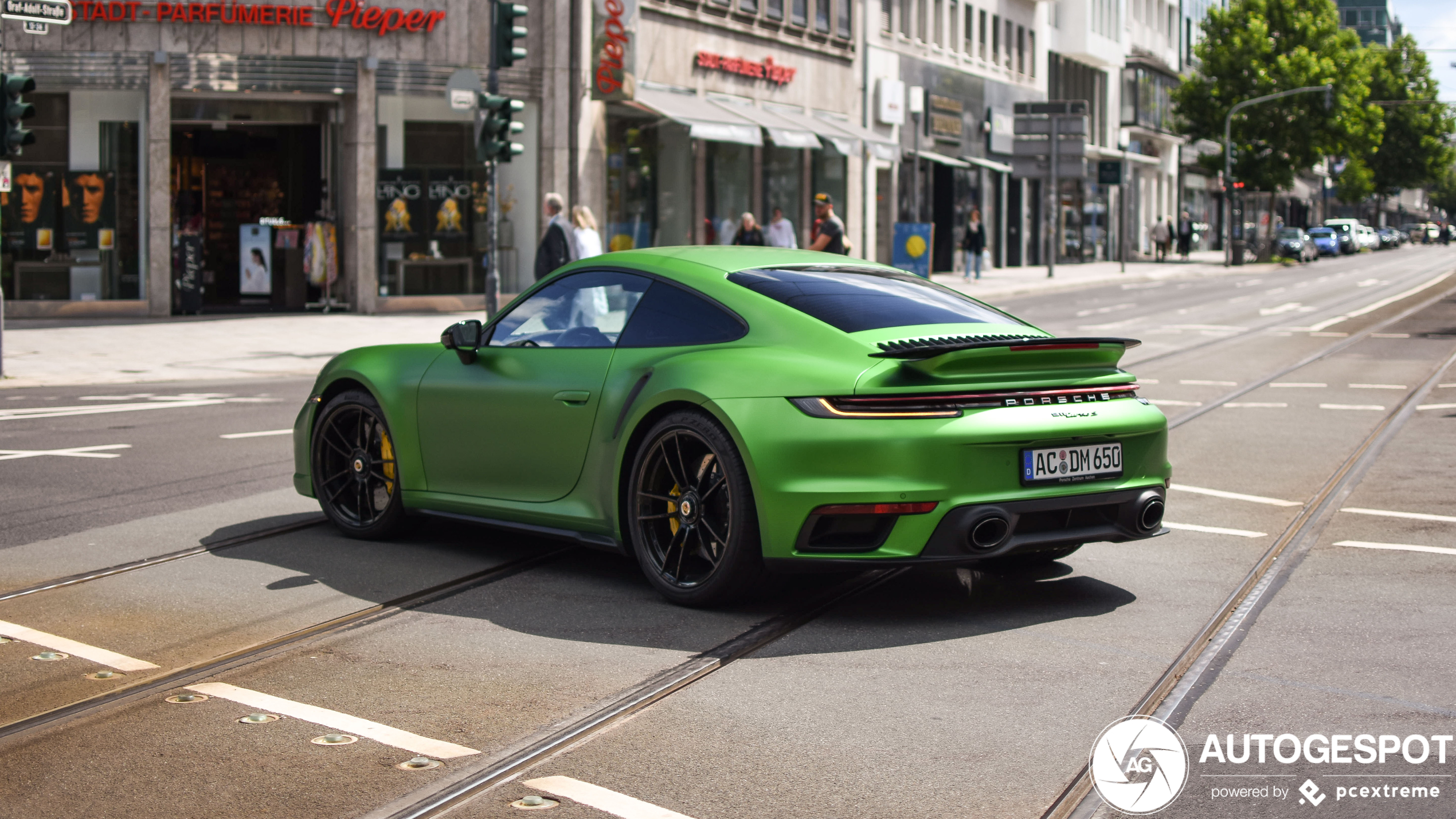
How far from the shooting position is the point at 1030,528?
5.95m

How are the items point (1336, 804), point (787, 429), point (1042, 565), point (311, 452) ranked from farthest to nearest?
point (311, 452) → point (1042, 565) → point (787, 429) → point (1336, 804)

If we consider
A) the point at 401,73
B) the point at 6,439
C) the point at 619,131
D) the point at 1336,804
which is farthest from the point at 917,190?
the point at 1336,804

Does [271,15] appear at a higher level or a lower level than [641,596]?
higher

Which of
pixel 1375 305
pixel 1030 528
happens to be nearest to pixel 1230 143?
pixel 1375 305

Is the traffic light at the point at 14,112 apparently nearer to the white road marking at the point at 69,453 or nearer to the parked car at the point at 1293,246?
the white road marking at the point at 69,453

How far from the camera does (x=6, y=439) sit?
11805 mm

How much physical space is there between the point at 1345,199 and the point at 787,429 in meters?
120

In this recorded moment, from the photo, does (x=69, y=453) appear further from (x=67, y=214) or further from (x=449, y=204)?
(x=449, y=204)

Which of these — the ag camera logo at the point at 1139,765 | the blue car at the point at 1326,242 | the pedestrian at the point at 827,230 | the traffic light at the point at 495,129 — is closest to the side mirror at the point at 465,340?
the ag camera logo at the point at 1139,765

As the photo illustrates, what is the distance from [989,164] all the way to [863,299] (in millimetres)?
46374

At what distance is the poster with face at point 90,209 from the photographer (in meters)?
26.1

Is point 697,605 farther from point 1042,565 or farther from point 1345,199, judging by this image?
point 1345,199

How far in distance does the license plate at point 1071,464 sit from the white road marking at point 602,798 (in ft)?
7.68

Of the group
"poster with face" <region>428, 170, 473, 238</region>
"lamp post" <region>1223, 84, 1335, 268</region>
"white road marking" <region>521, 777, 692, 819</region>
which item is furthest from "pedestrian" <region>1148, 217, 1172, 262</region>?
"white road marking" <region>521, 777, 692, 819</region>
